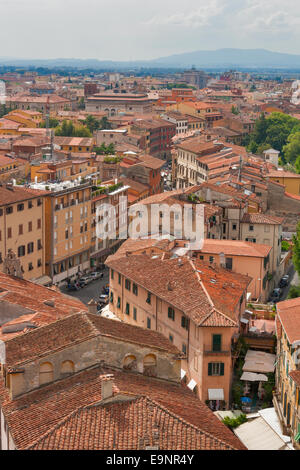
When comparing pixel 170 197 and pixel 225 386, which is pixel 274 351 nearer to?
pixel 225 386

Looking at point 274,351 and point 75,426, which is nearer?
point 75,426

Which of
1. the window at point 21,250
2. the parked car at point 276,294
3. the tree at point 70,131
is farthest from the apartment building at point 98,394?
the tree at point 70,131

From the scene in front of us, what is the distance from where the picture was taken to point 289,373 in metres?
21.1

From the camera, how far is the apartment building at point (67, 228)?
133 feet

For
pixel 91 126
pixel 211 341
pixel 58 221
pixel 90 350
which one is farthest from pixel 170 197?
pixel 91 126

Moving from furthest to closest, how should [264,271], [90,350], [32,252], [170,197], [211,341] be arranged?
[170,197] < [32,252] < [264,271] < [211,341] < [90,350]

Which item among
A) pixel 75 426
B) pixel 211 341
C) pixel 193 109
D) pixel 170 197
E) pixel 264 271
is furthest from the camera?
pixel 193 109

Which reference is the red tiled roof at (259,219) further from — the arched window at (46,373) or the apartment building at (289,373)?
the arched window at (46,373)

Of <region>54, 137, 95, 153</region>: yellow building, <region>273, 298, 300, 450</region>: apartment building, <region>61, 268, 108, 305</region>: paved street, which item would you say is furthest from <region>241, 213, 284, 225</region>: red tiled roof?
<region>54, 137, 95, 153</region>: yellow building

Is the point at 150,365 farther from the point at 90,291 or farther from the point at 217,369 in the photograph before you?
the point at 90,291

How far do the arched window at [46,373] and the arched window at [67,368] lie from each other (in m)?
0.24

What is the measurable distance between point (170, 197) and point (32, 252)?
27.2 feet

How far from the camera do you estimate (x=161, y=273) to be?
28.6 meters

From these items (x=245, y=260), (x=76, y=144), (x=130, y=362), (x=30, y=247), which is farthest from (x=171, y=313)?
(x=76, y=144)
